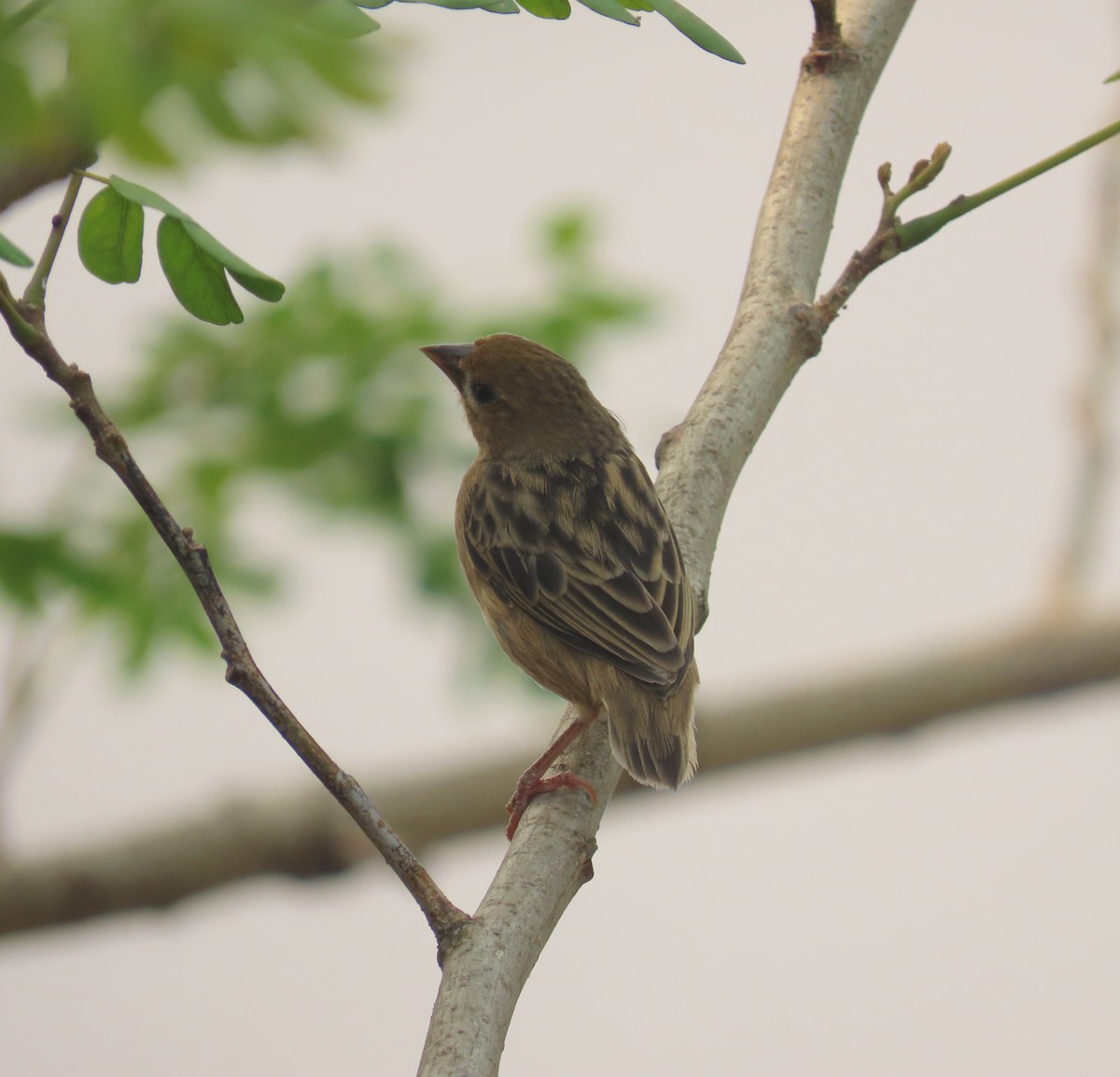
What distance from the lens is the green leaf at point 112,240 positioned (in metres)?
2.35

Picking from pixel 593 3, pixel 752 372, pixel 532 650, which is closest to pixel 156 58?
pixel 593 3

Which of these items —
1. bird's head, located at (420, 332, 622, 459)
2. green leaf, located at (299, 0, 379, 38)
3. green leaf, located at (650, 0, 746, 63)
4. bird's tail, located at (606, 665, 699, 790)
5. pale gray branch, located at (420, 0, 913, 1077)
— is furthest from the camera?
bird's head, located at (420, 332, 622, 459)

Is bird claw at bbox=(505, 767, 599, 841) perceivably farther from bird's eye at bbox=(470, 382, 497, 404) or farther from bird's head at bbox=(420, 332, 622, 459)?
bird's eye at bbox=(470, 382, 497, 404)

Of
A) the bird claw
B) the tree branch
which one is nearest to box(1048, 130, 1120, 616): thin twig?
the tree branch

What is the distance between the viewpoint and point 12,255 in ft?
6.09

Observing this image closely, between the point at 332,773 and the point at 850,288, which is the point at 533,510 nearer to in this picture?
the point at 850,288

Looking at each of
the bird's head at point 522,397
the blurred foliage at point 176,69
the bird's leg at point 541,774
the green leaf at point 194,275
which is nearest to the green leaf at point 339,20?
the blurred foliage at point 176,69

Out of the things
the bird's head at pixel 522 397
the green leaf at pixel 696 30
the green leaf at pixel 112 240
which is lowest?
the green leaf at pixel 112 240

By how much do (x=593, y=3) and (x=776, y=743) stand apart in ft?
14.6

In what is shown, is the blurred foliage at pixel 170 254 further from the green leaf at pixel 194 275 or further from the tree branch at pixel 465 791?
the tree branch at pixel 465 791

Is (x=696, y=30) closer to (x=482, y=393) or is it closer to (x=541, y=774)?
(x=541, y=774)

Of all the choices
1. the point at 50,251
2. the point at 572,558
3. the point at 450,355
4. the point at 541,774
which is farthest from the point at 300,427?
the point at 50,251

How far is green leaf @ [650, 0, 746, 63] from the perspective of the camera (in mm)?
2234

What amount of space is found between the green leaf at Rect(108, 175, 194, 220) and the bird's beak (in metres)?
3.29
